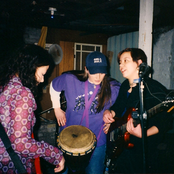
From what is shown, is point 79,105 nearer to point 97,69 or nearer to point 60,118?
point 60,118

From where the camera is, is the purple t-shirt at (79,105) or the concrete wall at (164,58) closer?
the purple t-shirt at (79,105)

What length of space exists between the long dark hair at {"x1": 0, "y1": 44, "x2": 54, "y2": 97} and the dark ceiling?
2.36 m

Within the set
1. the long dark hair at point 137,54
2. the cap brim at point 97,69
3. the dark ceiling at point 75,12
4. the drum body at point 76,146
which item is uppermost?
the dark ceiling at point 75,12

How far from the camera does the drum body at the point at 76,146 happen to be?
1.76 m

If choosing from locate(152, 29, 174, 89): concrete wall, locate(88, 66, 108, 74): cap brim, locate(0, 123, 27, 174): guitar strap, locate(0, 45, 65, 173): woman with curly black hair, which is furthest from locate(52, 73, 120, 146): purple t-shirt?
locate(152, 29, 174, 89): concrete wall

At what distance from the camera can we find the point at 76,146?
179 cm

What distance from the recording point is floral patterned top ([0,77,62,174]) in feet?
3.85

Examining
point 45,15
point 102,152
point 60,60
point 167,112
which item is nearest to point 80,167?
point 102,152

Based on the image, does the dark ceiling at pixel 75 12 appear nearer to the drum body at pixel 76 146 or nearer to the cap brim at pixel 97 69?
the cap brim at pixel 97 69

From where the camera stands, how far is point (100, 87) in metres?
2.34

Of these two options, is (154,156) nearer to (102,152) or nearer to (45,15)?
(102,152)

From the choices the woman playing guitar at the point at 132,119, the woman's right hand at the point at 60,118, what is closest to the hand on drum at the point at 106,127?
the woman playing guitar at the point at 132,119

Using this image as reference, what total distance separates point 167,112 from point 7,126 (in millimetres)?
1621

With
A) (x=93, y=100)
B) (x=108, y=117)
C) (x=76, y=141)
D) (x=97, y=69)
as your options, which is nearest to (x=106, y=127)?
(x=108, y=117)
